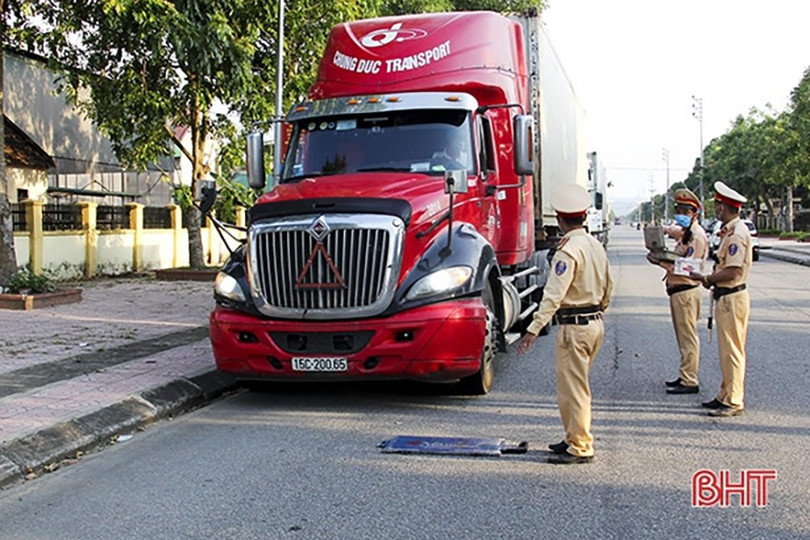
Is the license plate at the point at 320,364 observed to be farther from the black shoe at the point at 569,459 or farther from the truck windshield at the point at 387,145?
the truck windshield at the point at 387,145

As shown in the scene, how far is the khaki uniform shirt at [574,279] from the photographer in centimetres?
549

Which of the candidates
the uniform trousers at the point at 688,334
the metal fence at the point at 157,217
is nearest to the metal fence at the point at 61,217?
the metal fence at the point at 157,217

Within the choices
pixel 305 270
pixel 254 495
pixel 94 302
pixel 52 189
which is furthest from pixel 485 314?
pixel 52 189

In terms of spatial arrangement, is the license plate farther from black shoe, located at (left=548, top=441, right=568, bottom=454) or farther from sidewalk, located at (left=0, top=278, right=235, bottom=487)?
black shoe, located at (left=548, top=441, right=568, bottom=454)

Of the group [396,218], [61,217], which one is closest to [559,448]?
[396,218]

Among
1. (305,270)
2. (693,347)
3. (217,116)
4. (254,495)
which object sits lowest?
(254,495)

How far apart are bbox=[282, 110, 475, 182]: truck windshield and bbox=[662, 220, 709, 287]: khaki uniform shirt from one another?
2.10 metres

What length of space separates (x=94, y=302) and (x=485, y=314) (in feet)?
34.0

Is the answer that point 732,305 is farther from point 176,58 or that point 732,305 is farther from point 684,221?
point 176,58

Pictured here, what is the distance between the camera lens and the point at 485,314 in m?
7.08

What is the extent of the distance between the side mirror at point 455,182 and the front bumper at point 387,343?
0.94m

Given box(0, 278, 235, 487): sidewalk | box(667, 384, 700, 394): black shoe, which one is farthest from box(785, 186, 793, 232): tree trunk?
box(667, 384, 700, 394): black shoe

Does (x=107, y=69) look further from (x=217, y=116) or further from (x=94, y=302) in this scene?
(x=94, y=302)

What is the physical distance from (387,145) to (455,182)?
152 centimetres
